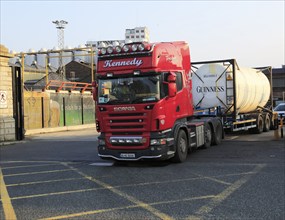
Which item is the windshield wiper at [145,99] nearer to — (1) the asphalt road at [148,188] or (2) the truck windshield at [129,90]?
(2) the truck windshield at [129,90]

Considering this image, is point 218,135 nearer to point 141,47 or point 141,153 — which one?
point 141,153

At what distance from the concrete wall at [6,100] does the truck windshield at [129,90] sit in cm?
1101

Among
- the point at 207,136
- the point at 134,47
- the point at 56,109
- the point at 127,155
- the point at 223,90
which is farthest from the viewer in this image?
the point at 56,109

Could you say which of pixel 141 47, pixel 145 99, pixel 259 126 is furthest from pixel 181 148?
pixel 259 126

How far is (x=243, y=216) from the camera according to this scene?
237 inches

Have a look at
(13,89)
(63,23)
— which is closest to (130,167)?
(13,89)

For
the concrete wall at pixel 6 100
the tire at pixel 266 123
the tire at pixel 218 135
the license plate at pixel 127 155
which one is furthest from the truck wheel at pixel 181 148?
the concrete wall at pixel 6 100

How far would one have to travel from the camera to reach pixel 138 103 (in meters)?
10.6

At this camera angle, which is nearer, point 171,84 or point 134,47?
point 171,84

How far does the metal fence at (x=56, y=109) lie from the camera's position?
26438mm

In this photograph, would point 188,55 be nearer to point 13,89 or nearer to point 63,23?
point 13,89

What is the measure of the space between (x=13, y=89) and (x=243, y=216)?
17.9 m

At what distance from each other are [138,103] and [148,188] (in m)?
3.10

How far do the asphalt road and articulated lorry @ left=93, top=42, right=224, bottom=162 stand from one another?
62 centimetres
